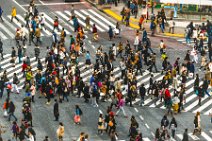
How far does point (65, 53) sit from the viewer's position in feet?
188

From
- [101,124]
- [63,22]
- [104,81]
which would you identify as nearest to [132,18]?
[63,22]

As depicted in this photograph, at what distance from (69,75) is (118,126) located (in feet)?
20.5

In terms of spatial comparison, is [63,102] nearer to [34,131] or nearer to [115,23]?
[34,131]

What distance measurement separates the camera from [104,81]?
173 feet

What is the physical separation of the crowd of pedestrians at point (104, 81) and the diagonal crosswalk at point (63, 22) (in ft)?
9.23

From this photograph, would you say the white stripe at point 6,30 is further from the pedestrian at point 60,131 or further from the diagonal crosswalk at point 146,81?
the pedestrian at point 60,131

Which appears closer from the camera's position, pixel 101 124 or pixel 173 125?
pixel 101 124

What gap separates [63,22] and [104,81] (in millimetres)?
16534

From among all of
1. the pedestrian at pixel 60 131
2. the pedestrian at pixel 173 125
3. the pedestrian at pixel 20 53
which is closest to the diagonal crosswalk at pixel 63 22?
the pedestrian at pixel 20 53

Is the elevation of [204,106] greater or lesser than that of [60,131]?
lesser

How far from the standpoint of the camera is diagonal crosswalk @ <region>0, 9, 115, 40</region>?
64.5 meters

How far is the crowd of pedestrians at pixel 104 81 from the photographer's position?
4694cm

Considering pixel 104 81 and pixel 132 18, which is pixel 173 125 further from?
pixel 132 18

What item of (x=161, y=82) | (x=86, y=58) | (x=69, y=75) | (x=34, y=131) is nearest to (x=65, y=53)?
(x=86, y=58)
